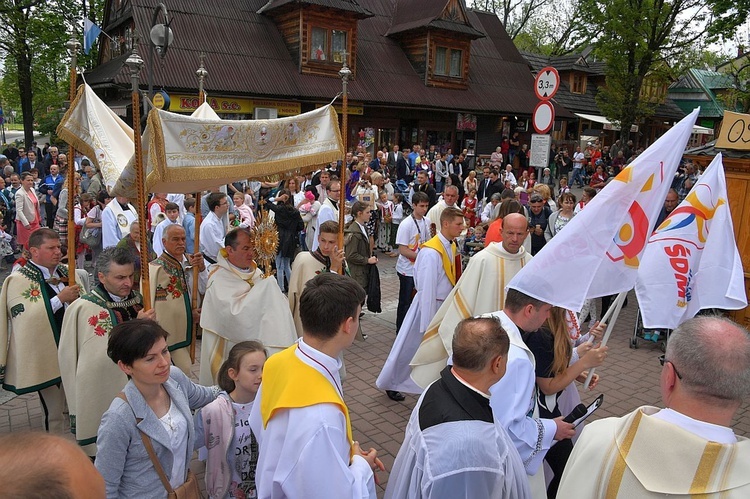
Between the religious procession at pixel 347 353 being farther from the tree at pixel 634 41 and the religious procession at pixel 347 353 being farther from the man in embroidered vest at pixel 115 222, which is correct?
the tree at pixel 634 41

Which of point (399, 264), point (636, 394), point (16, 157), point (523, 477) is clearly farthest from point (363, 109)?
point (523, 477)

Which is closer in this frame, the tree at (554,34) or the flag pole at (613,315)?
the flag pole at (613,315)

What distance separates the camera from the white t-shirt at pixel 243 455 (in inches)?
142

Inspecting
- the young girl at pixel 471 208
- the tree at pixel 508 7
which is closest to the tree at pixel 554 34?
the tree at pixel 508 7

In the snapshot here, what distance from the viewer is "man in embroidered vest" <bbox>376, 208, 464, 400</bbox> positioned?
5.74m

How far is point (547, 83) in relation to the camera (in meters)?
8.31

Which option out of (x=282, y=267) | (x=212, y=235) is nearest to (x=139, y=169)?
(x=212, y=235)

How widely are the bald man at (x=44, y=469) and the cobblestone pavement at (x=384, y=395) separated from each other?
358cm

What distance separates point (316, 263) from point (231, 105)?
16.9 m

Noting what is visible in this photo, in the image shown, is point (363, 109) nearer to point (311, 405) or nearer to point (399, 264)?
point (399, 264)

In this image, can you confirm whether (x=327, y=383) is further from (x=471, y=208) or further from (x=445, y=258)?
(x=471, y=208)

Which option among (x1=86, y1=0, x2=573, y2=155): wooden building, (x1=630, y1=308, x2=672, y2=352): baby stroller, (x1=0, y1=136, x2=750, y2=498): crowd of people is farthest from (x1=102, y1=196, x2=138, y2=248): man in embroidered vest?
(x1=86, y1=0, x2=573, y2=155): wooden building

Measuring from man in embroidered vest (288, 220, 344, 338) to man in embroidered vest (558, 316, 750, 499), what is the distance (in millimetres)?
3561

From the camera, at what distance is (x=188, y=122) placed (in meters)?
3.98
